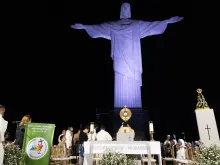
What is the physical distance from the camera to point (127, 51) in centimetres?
936

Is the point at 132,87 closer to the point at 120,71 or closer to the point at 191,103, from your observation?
the point at 120,71

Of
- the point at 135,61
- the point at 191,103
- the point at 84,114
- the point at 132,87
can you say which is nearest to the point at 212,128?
the point at 132,87

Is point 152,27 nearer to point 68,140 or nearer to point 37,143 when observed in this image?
point 68,140

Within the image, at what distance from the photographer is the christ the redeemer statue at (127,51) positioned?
28.8 ft

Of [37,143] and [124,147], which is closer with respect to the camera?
[124,147]

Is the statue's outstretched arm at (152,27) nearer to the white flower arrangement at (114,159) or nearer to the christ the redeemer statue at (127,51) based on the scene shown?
the christ the redeemer statue at (127,51)

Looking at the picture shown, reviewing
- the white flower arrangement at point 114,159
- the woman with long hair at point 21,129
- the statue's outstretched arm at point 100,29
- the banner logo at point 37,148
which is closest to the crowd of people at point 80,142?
the woman with long hair at point 21,129

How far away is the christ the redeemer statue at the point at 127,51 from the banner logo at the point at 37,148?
4369 millimetres

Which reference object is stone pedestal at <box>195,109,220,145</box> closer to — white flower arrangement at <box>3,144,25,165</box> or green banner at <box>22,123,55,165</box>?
green banner at <box>22,123,55,165</box>

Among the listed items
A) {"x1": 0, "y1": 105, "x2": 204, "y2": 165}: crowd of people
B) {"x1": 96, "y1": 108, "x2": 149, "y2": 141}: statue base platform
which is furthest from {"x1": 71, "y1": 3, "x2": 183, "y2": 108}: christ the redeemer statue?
{"x1": 0, "y1": 105, "x2": 204, "y2": 165}: crowd of people

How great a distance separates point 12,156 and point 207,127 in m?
3.95

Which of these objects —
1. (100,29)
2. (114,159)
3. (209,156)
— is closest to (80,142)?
(114,159)

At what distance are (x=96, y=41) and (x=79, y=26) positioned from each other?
4228 mm

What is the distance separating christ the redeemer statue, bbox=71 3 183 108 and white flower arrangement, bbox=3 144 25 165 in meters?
5.11
